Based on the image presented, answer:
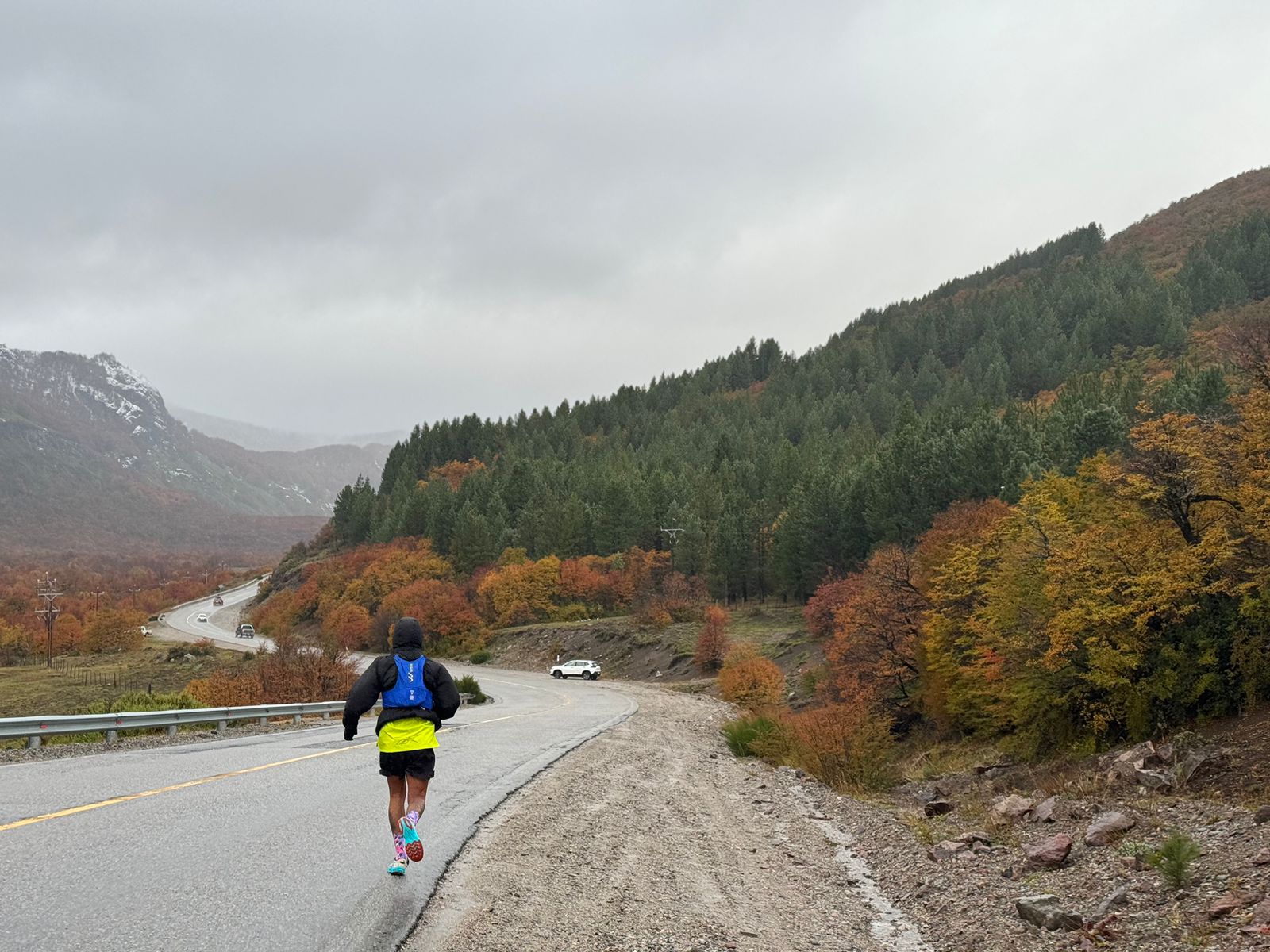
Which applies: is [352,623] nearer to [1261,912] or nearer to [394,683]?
[394,683]

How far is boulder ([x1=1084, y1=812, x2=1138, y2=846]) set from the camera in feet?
36.9

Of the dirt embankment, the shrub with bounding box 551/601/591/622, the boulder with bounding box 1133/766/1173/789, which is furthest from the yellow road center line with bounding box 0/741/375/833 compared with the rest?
the shrub with bounding box 551/601/591/622

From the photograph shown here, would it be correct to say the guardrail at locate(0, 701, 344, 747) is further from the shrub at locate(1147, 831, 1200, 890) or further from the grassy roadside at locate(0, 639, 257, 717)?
the grassy roadside at locate(0, 639, 257, 717)

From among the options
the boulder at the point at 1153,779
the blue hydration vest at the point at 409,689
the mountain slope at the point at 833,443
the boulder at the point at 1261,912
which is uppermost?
the mountain slope at the point at 833,443

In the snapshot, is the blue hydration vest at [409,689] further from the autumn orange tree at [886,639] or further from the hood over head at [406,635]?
the autumn orange tree at [886,639]

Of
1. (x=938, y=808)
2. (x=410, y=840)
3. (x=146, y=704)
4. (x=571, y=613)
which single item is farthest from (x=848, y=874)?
(x=571, y=613)

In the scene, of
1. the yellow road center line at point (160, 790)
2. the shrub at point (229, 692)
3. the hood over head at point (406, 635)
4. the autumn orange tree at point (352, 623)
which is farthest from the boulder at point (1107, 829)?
the autumn orange tree at point (352, 623)

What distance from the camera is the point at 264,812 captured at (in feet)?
33.6

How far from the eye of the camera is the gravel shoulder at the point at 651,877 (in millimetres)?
7512

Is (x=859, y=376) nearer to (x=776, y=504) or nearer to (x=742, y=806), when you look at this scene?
(x=776, y=504)

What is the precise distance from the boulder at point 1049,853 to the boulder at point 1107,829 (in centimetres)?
29

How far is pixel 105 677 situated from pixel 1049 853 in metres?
81.0

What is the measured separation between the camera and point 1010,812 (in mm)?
14508

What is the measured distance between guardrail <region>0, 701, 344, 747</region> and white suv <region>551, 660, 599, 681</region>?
145 ft
